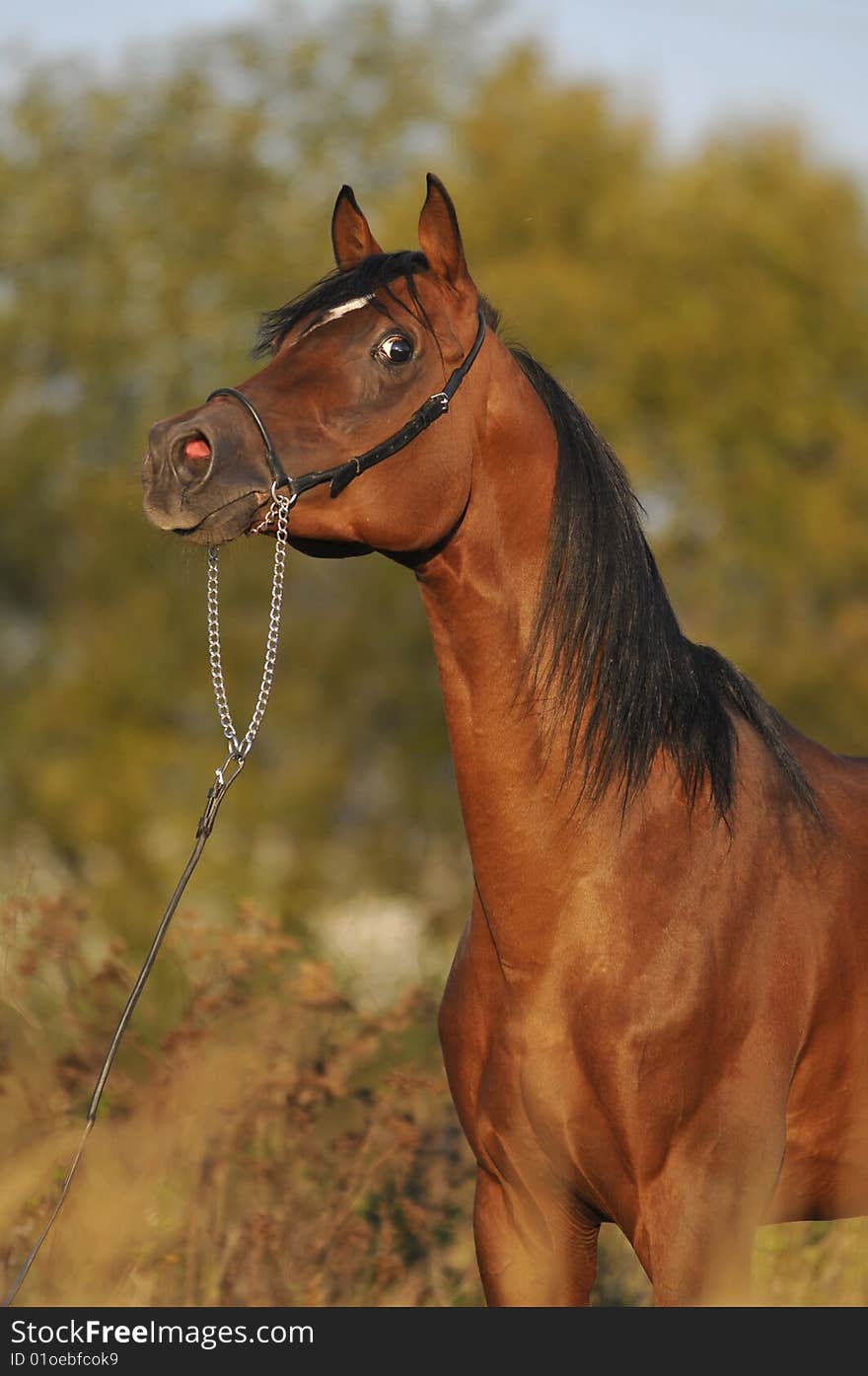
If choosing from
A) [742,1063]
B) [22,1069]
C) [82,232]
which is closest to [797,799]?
[742,1063]

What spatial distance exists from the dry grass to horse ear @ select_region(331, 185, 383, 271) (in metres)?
2.50

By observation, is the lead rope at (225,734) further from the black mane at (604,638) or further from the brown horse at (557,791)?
the black mane at (604,638)

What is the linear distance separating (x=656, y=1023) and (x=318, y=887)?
15.9m

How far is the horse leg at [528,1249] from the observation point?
4.22 meters

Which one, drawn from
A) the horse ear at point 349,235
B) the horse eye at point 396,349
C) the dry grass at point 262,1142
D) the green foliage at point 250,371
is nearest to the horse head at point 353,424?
the horse eye at point 396,349

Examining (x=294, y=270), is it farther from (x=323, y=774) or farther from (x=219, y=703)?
(x=219, y=703)

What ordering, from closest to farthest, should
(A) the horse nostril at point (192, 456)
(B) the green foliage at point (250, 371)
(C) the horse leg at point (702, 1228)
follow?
(A) the horse nostril at point (192, 456), (C) the horse leg at point (702, 1228), (B) the green foliage at point (250, 371)

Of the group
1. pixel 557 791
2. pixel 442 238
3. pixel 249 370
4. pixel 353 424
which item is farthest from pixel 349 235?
pixel 249 370

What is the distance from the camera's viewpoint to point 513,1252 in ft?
14.0

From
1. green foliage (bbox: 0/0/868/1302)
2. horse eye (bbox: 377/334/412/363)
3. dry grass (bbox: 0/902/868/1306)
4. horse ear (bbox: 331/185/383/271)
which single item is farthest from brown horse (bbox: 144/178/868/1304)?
green foliage (bbox: 0/0/868/1302)

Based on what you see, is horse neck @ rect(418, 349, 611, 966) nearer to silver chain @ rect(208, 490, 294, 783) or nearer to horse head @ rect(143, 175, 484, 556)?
horse head @ rect(143, 175, 484, 556)

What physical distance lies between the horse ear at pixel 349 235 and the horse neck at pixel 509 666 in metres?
0.66

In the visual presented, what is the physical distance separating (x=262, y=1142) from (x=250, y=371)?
50.1ft

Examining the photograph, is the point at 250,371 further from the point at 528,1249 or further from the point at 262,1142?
the point at 528,1249
